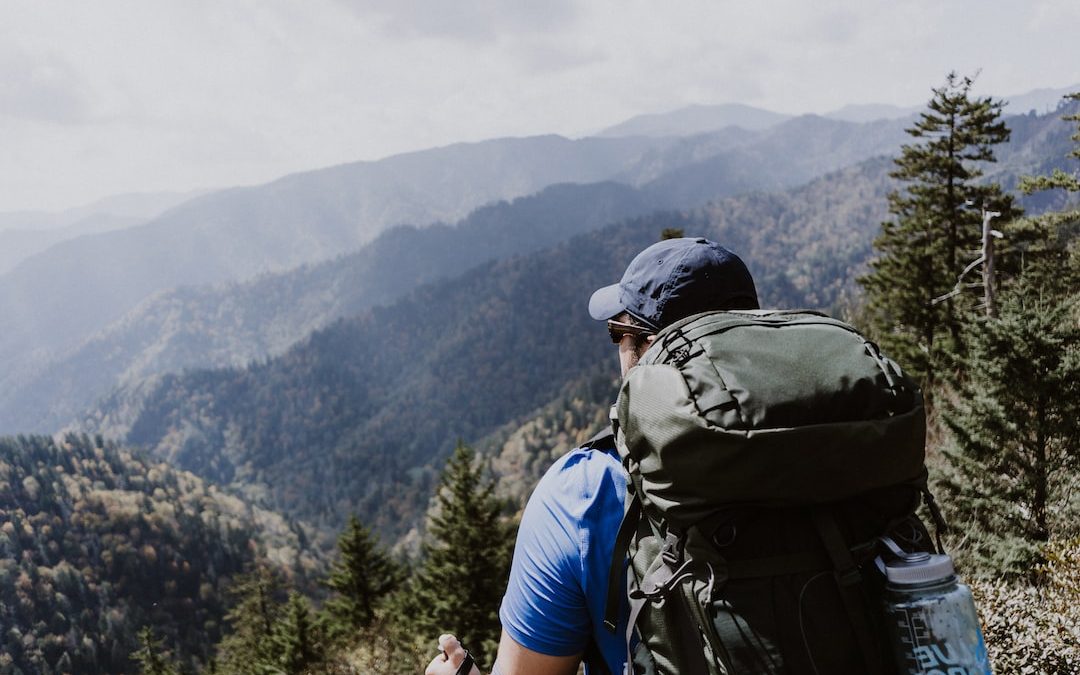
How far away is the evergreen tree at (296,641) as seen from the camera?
Answer: 2416 centimetres

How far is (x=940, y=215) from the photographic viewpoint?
67.7ft

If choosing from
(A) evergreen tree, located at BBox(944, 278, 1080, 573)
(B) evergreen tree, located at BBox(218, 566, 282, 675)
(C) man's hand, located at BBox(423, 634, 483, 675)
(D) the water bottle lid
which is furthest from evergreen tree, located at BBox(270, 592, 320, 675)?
(D) the water bottle lid

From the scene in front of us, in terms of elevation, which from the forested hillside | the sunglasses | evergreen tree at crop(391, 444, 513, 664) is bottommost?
the forested hillside

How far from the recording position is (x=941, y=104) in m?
19.9

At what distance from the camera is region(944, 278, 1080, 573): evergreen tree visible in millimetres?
8766

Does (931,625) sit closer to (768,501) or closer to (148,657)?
(768,501)

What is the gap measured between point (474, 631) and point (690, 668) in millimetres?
21104

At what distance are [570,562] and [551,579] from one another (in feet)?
0.28

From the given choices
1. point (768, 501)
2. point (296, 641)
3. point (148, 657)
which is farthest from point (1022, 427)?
point (148, 657)

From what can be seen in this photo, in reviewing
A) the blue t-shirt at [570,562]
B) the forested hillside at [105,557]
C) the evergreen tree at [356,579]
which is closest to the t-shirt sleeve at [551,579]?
the blue t-shirt at [570,562]

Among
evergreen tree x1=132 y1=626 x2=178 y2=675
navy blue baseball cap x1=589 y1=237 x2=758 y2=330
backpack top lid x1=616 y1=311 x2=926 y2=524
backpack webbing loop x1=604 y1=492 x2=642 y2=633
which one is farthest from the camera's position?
evergreen tree x1=132 y1=626 x2=178 y2=675

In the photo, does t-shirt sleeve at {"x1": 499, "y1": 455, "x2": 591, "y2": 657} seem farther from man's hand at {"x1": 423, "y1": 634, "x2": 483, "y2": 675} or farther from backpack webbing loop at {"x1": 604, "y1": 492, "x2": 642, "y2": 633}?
man's hand at {"x1": 423, "y1": 634, "x2": 483, "y2": 675}

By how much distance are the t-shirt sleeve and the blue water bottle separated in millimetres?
856

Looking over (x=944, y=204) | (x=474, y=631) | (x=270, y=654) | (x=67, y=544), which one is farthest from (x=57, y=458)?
(x=944, y=204)
